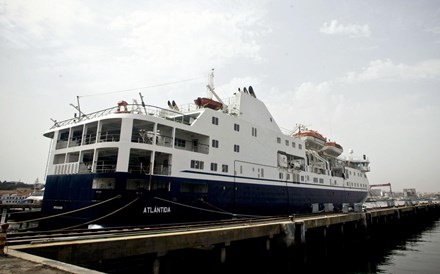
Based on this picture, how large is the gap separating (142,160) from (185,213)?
5.08 meters

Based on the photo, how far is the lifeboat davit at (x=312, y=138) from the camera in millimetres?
39719

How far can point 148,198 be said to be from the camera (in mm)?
17562

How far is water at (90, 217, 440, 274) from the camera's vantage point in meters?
12.7

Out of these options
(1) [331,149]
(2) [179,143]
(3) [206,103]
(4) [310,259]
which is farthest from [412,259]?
(1) [331,149]

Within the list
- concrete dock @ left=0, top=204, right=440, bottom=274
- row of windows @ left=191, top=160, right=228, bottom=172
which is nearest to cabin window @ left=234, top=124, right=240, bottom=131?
row of windows @ left=191, top=160, right=228, bottom=172

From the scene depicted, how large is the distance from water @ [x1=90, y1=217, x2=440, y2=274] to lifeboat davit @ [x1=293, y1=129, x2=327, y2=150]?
52.9 feet

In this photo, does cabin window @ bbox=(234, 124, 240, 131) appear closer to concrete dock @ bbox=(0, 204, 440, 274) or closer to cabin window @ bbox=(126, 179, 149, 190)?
cabin window @ bbox=(126, 179, 149, 190)

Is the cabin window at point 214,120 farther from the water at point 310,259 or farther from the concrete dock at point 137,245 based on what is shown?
the concrete dock at point 137,245

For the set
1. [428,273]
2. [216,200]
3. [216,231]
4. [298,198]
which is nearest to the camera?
[216,231]

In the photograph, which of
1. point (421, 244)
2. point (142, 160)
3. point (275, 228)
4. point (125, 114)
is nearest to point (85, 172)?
point (142, 160)

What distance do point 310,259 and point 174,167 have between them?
37.7ft

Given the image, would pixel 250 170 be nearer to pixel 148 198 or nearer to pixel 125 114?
pixel 148 198

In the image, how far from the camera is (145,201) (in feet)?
57.1

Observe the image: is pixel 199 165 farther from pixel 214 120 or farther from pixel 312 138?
pixel 312 138
